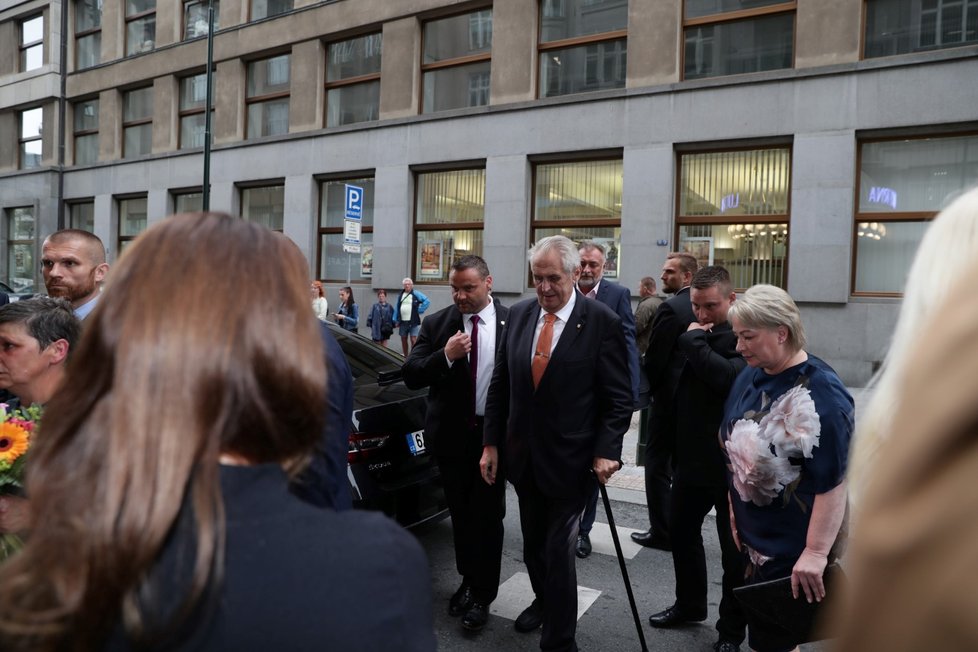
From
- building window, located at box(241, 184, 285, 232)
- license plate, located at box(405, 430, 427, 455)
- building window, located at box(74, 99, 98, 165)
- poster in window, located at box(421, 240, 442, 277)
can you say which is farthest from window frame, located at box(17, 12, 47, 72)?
license plate, located at box(405, 430, 427, 455)

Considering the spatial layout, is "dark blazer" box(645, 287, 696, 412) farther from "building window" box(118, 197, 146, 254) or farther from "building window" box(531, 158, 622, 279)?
"building window" box(118, 197, 146, 254)

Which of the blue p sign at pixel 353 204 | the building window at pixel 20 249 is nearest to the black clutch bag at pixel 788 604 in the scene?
the blue p sign at pixel 353 204

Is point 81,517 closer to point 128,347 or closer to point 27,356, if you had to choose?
point 128,347

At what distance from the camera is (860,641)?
1.92 feet

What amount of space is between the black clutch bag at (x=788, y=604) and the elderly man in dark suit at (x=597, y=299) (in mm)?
1827

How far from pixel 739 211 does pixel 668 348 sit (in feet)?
29.0

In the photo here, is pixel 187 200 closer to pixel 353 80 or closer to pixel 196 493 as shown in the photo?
pixel 353 80

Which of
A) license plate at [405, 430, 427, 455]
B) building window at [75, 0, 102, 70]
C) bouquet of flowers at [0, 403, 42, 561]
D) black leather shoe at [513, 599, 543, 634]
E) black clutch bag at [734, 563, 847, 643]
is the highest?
building window at [75, 0, 102, 70]

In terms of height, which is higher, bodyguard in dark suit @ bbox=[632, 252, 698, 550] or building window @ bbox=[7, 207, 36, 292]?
building window @ bbox=[7, 207, 36, 292]

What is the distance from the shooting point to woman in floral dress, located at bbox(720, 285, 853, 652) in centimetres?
257

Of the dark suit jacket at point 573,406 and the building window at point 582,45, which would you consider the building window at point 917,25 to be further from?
the dark suit jacket at point 573,406

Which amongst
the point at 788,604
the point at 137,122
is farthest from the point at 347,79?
the point at 788,604

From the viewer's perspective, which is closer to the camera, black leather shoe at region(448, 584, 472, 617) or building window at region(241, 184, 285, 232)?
black leather shoe at region(448, 584, 472, 617)

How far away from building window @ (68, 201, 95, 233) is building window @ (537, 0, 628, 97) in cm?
1701
